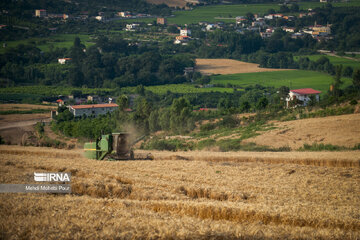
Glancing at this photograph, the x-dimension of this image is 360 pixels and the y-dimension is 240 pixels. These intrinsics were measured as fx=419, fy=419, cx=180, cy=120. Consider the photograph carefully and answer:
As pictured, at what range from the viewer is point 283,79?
7969 centimetres

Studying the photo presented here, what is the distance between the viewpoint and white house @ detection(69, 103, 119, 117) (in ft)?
167

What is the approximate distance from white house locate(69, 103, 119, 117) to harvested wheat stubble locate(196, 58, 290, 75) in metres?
41.9

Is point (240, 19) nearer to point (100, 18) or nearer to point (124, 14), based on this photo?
point (124, 14)

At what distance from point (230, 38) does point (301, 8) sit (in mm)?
41041

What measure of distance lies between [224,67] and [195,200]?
282ft

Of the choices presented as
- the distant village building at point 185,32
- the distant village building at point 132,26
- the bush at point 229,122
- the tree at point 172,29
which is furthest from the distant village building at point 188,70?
the distant village building at point 132,26

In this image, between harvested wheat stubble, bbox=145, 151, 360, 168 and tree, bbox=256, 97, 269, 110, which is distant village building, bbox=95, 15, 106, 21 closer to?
tree, bbox=256, 97, 269, 110

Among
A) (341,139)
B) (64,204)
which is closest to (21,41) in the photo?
(341,139)

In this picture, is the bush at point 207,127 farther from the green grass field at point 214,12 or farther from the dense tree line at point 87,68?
the green grass field at point 214,12

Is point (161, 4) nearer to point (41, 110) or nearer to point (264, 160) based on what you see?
point (41, 110)

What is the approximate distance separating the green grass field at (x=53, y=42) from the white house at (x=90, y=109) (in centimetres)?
4556

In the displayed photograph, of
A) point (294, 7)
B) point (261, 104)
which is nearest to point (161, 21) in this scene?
point (294, 7)

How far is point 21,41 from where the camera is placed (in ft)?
333

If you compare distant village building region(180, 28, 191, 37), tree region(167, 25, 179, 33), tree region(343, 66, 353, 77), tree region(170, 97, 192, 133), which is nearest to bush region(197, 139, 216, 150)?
tree region(170, 97, 192, 133)
